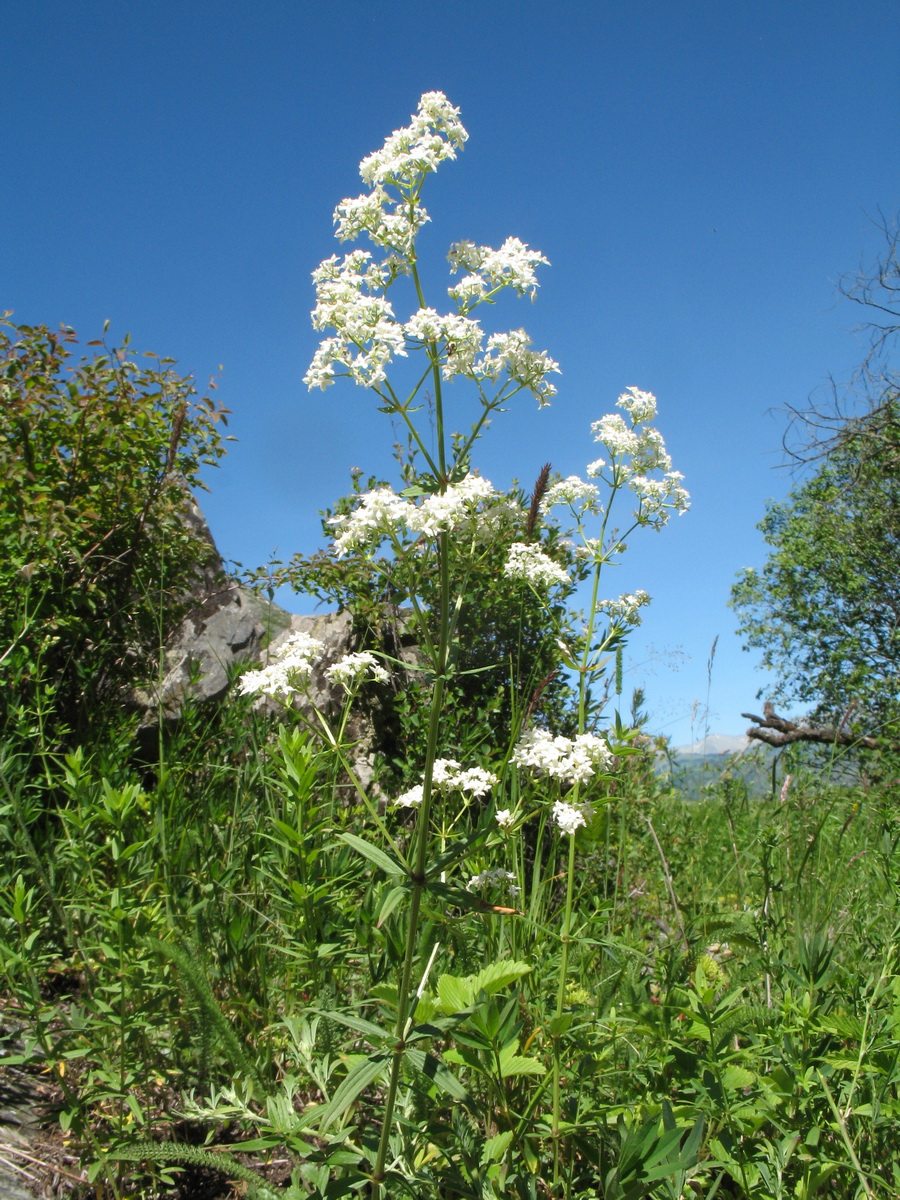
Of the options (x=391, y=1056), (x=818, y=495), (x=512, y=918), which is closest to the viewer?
(x=391, y=1056)

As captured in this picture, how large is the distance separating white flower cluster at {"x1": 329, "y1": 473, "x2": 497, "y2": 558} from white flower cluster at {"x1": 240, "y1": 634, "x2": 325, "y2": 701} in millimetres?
370

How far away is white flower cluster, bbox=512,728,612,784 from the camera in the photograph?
210 cm

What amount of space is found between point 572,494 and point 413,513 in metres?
1.14

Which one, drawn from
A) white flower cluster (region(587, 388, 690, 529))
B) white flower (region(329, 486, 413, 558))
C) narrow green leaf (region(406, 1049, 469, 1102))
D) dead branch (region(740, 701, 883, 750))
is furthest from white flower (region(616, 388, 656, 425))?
dead branch (region(740, 701, 883, 750))

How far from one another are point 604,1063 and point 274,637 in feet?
15.7

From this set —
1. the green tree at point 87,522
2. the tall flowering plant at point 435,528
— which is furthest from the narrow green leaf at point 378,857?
the green tree at point 87,522

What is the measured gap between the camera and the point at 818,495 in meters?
18.2

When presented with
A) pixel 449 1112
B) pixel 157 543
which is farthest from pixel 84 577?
pixel 449 1112

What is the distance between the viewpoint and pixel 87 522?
171 inches

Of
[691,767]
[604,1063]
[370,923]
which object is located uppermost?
[691,767]

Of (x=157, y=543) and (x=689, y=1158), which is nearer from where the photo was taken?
(x=689, y=1158)

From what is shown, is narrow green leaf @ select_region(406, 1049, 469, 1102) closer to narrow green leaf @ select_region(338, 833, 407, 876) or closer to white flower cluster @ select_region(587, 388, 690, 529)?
narrow green leaf @ select_region(338, 833, 407, 876)

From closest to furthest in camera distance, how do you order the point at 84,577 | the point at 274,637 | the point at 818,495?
1. the point at 84,577
2. the point at 274,637
3. the point at 818,495

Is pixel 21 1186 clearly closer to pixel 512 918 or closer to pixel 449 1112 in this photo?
pixel 449 1112
